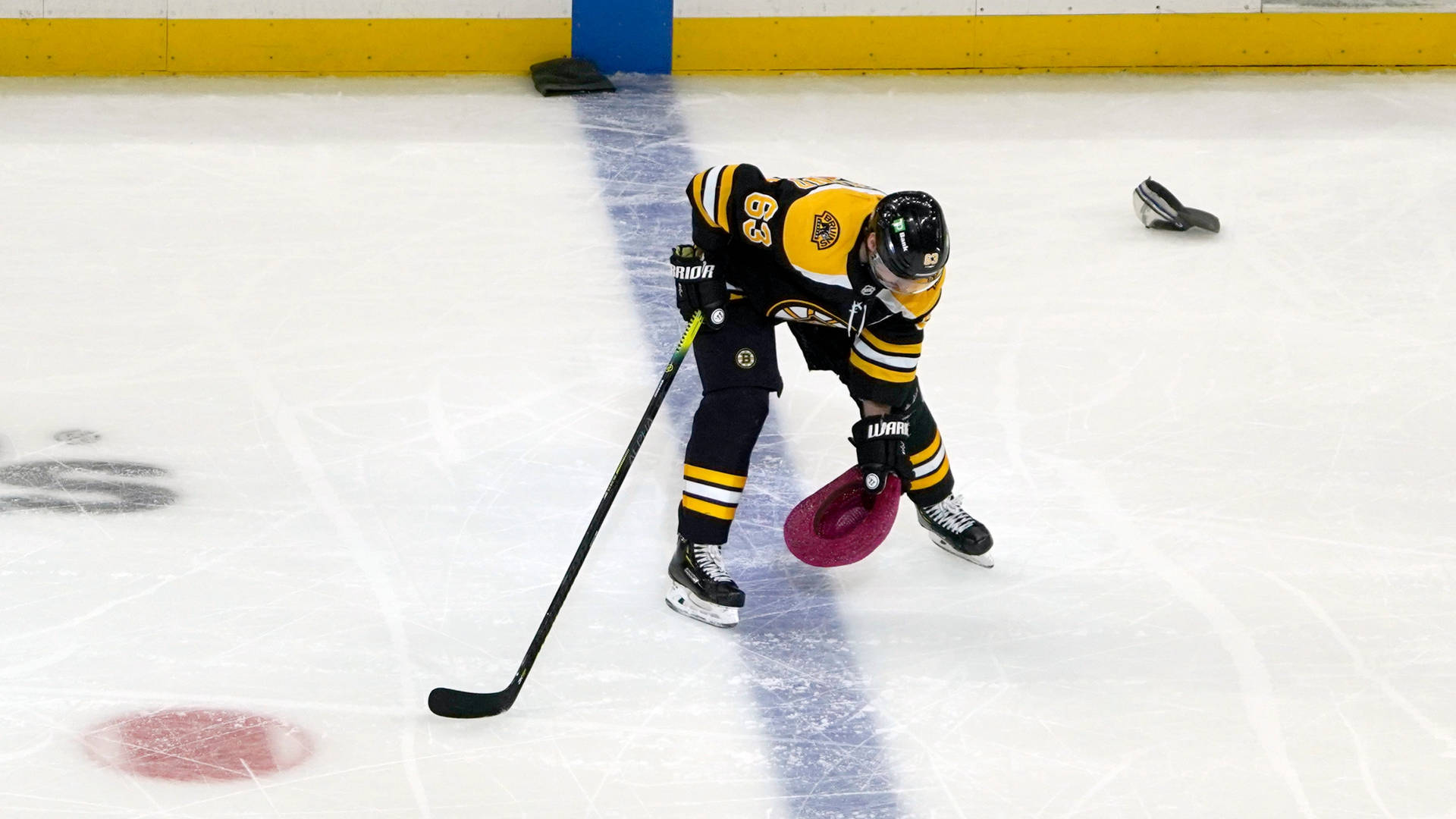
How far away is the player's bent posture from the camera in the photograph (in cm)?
296

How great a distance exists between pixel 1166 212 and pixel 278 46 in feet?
10.4

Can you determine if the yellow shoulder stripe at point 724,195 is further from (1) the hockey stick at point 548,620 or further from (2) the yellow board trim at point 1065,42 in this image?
(2) the yellow board trim at point 1065,42

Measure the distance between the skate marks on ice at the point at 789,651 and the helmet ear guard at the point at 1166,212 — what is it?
1.41m

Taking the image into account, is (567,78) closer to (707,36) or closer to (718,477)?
(707,36)

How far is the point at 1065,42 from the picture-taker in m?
6.23

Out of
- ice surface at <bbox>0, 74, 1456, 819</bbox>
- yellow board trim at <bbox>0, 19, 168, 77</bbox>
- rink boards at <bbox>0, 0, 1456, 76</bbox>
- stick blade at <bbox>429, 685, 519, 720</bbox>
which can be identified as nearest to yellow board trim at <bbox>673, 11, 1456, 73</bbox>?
rink boards at <bbox>0, 0, 1456, 76</bbox>

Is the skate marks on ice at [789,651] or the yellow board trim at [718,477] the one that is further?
the yellow board trim at [718,477]

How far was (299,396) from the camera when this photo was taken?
12.5 ft

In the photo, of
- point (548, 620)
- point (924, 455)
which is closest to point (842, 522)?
point (924, 455)

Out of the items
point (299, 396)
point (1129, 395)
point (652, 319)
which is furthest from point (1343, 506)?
point (299, 396)

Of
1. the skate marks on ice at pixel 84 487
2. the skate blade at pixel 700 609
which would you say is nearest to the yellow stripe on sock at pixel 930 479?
the skate blade at pixel 700 609

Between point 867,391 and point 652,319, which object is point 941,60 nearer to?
point 652,319

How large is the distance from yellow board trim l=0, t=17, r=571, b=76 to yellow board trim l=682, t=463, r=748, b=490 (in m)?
3.33

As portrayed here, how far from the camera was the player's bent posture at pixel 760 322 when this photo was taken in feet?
9.70
